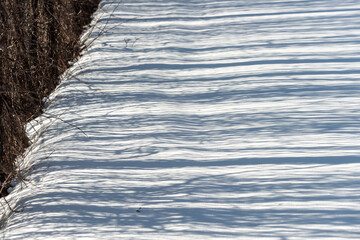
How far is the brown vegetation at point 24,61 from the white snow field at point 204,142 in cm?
11

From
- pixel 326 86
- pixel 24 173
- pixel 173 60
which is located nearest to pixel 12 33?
pixel 24 173

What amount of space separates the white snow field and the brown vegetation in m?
0.11

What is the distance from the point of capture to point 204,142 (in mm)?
2957

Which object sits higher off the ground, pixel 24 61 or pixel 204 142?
pixel 24 61

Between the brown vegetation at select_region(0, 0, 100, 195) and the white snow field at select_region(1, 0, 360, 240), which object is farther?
the brown vegetation at select_region(0, 0, 100, 195)

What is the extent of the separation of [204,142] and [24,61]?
4.42 feet

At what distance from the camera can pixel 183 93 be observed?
372 centimetres

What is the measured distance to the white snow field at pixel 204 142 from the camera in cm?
223

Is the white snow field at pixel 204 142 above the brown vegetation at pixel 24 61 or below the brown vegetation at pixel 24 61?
below

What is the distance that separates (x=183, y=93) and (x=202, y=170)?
116 cm

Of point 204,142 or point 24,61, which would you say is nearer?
point 204,142

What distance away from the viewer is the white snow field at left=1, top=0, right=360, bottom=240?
2229 millimetres

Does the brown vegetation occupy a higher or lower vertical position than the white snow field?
higher

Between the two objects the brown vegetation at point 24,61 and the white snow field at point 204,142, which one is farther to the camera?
the brown vegetation at point 24,61
